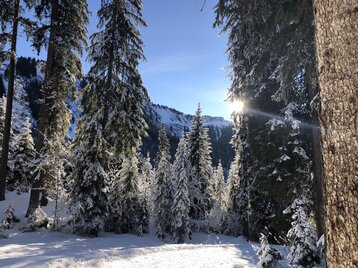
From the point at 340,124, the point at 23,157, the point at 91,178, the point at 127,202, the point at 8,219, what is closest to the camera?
the point at 340,124

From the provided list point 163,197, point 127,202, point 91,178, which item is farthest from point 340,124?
point 163,197

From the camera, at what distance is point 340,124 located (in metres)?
2.10

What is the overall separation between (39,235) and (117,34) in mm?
9645

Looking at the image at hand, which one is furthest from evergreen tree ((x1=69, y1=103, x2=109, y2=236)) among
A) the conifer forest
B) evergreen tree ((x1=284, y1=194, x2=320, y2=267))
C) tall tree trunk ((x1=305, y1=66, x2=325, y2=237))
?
evergreen tree ((x1=284, y1=194, x2=320, y2=267))

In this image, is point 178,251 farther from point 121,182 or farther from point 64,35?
point 121,182

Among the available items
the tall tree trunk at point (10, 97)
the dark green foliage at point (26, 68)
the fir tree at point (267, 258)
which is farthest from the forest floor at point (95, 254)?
the dark green foliage at point (26, 68)

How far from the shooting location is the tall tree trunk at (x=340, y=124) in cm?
201

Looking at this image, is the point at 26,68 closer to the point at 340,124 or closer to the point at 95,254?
the point at 95,254

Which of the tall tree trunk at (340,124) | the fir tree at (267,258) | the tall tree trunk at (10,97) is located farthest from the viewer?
the tall tree trunk at (10,97)

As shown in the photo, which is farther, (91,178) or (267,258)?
(91,178)

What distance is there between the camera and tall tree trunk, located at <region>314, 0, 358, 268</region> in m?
2.01

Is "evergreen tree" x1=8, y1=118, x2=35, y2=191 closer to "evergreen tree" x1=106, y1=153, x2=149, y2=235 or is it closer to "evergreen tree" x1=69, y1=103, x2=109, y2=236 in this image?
"evergreen tree" x1=106, y1=153, x2=149, y2=235

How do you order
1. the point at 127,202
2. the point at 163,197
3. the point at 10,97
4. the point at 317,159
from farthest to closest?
the point at 163,197
the point at 127,202
the point at 10,97
the point at 317,159

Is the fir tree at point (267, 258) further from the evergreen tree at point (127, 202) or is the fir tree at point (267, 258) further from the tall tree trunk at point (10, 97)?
the evergreen tree at point (127, 202)
